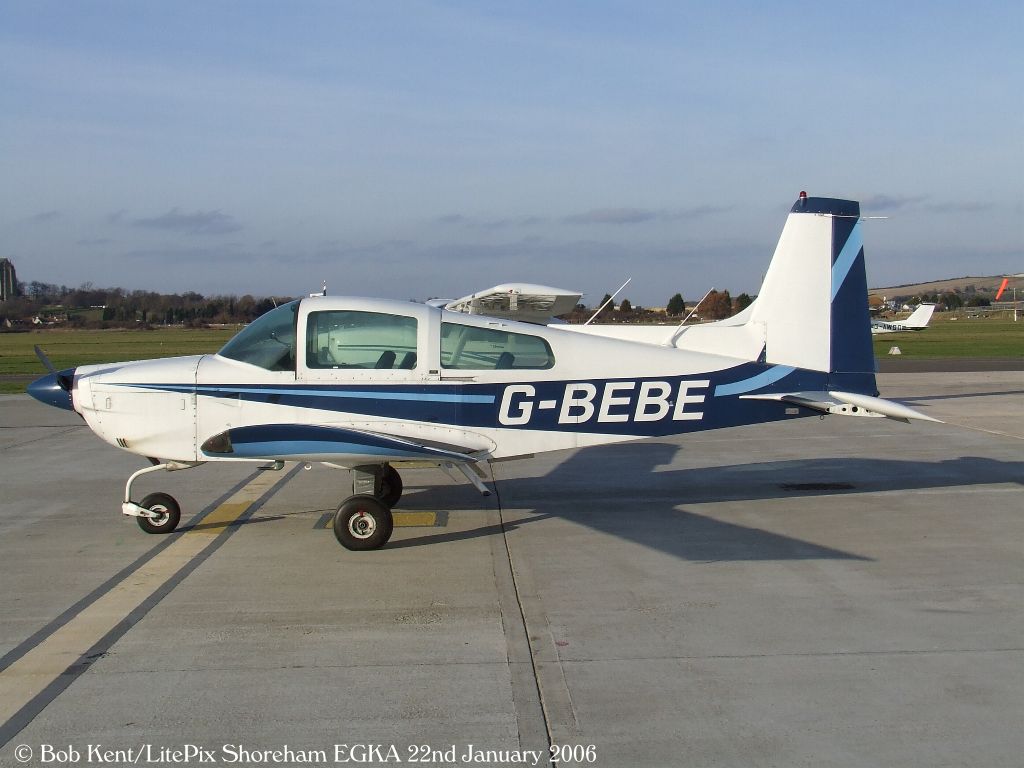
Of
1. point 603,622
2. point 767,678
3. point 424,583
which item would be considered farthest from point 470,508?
point 767,678

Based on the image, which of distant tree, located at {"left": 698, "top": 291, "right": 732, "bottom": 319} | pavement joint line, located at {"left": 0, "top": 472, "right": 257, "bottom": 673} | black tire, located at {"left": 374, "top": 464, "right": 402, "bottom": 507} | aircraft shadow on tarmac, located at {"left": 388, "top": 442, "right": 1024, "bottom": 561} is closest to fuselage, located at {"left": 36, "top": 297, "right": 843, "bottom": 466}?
pavement joint line, located at {"left": 0, "top": 472, "right": 257, "bottom": 673}

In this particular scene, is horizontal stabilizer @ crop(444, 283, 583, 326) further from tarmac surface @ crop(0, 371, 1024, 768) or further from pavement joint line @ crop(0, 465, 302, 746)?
pavement joint line @ crop(0, 465, 302, 746)

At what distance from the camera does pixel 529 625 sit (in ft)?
18.0

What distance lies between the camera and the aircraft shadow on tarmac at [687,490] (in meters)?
7.51

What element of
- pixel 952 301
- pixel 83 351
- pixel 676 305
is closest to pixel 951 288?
pixel 952 301

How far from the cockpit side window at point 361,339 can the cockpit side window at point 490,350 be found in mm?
305

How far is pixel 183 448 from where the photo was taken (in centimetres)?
775

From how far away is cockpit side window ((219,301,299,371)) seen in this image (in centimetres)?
776

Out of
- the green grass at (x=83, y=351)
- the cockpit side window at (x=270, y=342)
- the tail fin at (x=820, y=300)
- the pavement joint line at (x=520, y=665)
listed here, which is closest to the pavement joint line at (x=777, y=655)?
the pavement joint line at (x=520, y=665)

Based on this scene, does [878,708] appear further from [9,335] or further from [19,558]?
[9,335]

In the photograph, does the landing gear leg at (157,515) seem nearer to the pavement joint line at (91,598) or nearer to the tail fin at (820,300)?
the pavement joint line at (91,598)

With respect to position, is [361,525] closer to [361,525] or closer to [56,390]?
[361,525]

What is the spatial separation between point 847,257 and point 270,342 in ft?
16.9

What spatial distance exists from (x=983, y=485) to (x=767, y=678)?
20.6 feet
